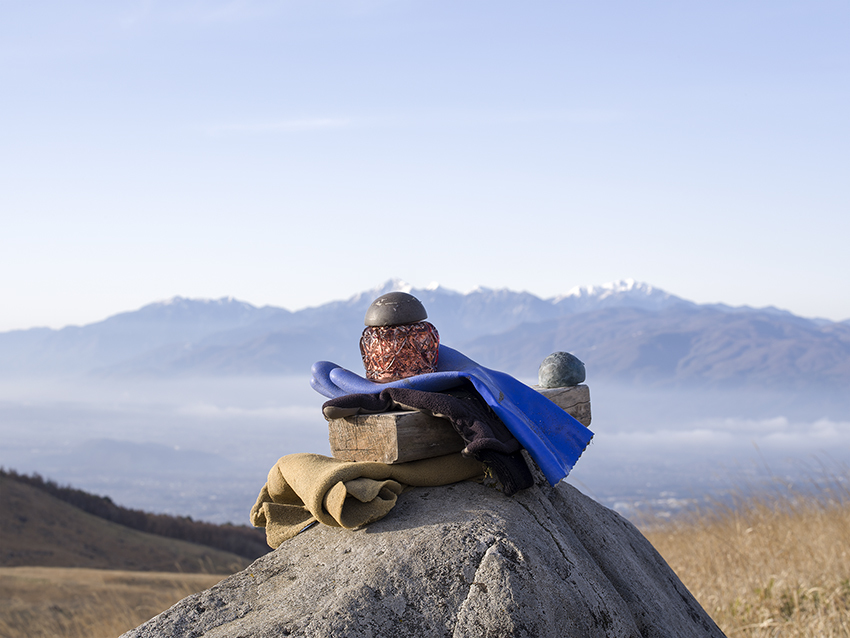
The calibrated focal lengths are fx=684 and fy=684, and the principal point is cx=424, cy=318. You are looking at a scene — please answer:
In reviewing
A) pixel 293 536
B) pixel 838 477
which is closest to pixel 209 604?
pixel 293 536

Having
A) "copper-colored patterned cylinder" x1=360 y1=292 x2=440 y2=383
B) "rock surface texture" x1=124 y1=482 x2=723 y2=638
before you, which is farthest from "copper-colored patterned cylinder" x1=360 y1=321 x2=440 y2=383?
"rock surface texture" x1=124 y1=482 x2=723 y2=638

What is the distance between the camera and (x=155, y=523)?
23516 mm

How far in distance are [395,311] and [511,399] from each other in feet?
2.26

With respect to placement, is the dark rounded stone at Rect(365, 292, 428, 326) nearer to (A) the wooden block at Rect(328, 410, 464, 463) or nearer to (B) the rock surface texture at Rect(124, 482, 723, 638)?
(A) the wooden block at Rect(328, 410, 464, 463)

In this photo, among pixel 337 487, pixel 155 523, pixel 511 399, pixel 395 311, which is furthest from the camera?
pixel 155 523

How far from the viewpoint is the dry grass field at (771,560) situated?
19.5ft

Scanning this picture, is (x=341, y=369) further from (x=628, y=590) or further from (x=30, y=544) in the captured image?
(x=30, y=544)

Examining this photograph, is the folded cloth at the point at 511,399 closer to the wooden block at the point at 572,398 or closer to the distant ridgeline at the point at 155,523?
the wooden block at the point at 572,398

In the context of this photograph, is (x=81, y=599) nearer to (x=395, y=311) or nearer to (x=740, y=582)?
(x=740, y=582)

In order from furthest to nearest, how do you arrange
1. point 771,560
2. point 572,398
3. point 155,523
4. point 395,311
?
point 155,523
point 771,560
point 572,398
point 395,311

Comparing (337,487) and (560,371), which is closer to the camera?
(337,487)

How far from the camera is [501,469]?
2.81 metres

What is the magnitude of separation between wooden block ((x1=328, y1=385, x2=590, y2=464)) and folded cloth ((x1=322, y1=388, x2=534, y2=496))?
0.05 meters

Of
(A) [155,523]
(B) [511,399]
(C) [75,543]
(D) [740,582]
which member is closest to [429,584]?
(B) [511,399]
